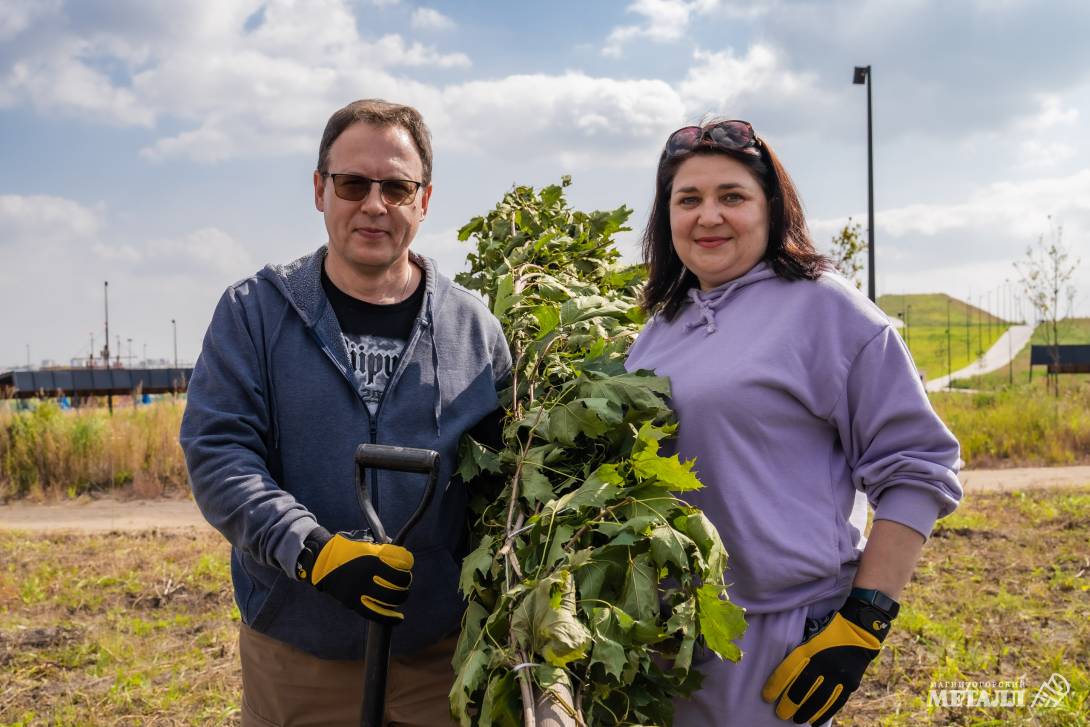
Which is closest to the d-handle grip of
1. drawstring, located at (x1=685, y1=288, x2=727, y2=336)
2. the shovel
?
the shovel

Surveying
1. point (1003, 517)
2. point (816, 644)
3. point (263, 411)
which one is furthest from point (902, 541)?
point (1003, 517)

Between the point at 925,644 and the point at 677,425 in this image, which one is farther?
the point at 925,644

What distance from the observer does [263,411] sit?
2.69 m

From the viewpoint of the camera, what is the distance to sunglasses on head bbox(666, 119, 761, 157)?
2545 millimetres

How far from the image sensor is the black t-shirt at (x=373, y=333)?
2.84 meters

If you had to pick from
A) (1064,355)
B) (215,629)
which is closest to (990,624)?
(215,629)

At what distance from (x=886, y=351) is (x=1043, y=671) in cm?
362

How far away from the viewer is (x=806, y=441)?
7.80 ft

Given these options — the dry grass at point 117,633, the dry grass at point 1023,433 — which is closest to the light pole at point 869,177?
the dry grass at point 1023,433

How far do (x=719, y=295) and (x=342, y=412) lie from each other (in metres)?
1.20

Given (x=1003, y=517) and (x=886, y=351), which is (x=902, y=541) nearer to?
(x=886, y=351)

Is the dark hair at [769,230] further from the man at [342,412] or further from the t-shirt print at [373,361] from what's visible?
the t-shirt print at [373,361]

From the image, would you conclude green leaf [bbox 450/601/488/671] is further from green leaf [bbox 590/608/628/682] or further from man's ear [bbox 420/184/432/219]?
man's ear [bbox 420/184/432/219]

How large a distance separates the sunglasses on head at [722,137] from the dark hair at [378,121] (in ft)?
2.79
